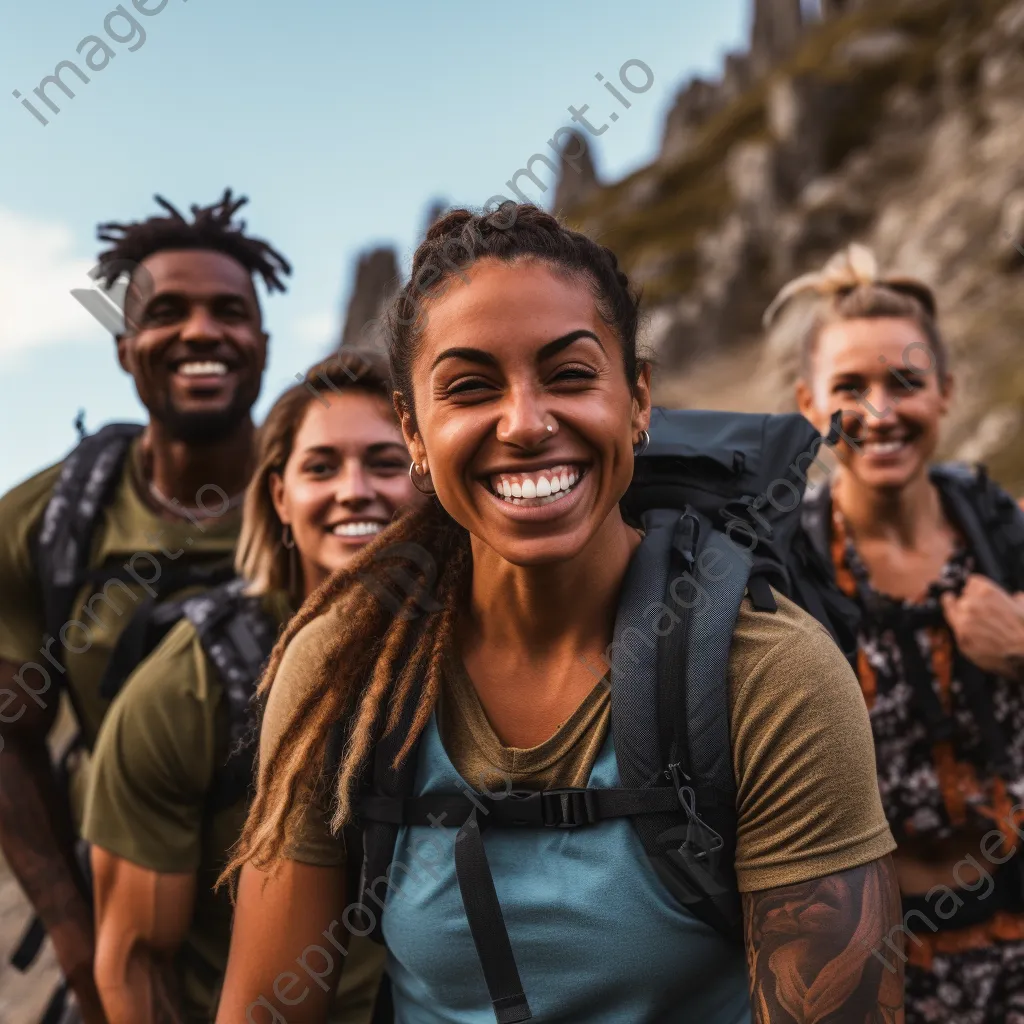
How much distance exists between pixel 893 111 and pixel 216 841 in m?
63.8

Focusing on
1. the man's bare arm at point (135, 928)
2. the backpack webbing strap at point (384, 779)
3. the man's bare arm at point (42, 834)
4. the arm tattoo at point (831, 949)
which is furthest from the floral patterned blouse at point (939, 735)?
the man's bare arm at point (42, 834)

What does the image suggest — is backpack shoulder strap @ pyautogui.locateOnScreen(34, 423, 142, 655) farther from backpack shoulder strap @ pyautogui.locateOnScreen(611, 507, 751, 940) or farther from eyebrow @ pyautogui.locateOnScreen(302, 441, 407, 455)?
backpack shoulder strap @ pyautogui.locateOnScreen(611, 507, 751, 940)

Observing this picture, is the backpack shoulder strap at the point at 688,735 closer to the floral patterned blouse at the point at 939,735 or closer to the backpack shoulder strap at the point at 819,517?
the floral patterned blouse at the point at 939,735

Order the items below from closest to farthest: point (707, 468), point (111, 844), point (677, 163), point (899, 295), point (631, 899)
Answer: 1. point (631, 899)
2. point (707, 468)
3. point (111, 844)
4. point (899, 295)
5. point (677, 163)

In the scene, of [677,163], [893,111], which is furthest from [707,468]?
[677,163]

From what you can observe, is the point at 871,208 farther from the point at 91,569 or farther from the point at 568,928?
the point at 568,928

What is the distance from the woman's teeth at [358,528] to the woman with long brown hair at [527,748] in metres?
0.96

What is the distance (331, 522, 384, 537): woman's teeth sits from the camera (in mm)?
4023

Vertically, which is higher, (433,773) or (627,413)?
(627,413)

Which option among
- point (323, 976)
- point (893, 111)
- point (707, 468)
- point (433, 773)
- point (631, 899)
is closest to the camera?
point (631, 899)

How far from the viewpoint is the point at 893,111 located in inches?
2323

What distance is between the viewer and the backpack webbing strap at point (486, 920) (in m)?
2.60

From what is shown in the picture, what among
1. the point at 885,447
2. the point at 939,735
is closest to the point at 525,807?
the point at 939,735

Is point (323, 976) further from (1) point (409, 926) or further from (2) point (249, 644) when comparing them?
(2) point (249, 644)
